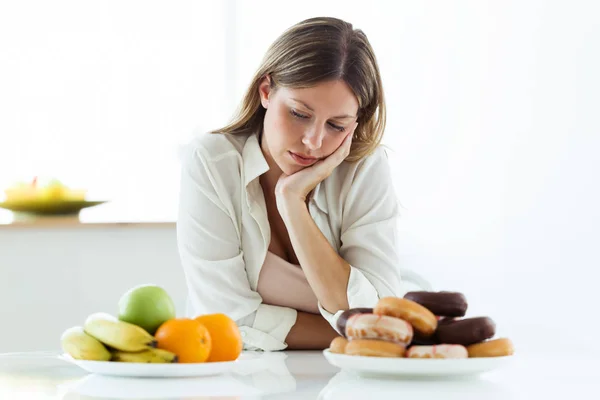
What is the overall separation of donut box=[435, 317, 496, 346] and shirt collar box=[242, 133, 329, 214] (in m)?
0.92

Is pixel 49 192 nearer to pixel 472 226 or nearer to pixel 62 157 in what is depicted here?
pixel 62 157

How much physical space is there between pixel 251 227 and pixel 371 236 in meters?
0.27

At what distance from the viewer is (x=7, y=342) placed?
334 centimetres

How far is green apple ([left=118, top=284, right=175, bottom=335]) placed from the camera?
1.13 metres

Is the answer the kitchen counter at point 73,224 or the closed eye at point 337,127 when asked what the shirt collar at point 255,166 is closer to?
the closed eye at point 337,127

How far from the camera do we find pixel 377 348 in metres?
1.07

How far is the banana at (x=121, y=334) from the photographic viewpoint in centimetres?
111

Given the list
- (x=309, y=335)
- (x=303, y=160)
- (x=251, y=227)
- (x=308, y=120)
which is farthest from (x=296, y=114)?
(x=309, y=335)

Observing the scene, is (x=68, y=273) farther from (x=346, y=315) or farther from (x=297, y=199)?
(x=346, y=315)

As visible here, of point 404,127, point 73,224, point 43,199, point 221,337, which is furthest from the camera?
point 43,199

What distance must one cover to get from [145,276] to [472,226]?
1391 millimetres

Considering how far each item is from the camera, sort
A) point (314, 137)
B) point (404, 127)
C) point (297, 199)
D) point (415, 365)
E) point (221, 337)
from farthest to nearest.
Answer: point (404, 127)
point (297, 199)
point (314, 137)
point (221, 337)
point (415, 365)

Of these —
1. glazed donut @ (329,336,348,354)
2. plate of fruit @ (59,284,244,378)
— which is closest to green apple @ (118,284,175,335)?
plate of fruit @ (59,284,244,378)

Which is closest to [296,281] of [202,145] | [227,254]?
[227,254]
